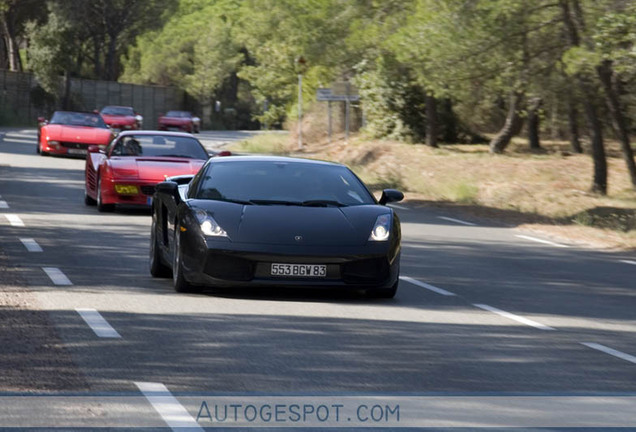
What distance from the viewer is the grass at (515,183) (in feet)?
78.8

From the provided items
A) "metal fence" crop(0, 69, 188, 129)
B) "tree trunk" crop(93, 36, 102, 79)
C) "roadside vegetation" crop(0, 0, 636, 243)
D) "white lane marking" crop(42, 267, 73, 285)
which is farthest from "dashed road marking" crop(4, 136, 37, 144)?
"tree trunk" crop(93, 36, 102, 79)

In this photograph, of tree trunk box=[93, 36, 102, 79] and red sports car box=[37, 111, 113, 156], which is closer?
red sports car box=[37, 111, 113, 156]

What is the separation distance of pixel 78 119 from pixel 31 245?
2463 cm

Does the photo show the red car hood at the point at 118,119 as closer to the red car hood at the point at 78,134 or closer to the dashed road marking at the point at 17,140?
the dashed road marking at the point at 17,140

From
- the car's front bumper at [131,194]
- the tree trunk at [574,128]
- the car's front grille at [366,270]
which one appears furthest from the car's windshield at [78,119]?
the car's front grille at [366,270]

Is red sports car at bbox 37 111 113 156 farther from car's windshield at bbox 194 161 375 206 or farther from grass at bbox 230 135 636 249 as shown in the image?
car's windshield at bbox 194 161 375 206

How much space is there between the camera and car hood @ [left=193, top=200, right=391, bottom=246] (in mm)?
11539

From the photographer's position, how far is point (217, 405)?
23.1 ft

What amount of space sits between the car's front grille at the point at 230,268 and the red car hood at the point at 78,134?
26.5 meters

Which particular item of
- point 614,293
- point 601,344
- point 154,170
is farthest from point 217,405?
point 154,170

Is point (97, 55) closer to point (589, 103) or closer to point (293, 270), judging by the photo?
point (589, 103)

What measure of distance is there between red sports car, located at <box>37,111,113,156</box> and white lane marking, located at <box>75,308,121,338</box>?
2726 centimetres

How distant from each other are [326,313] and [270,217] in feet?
4.11

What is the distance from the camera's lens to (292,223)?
1171 cm
